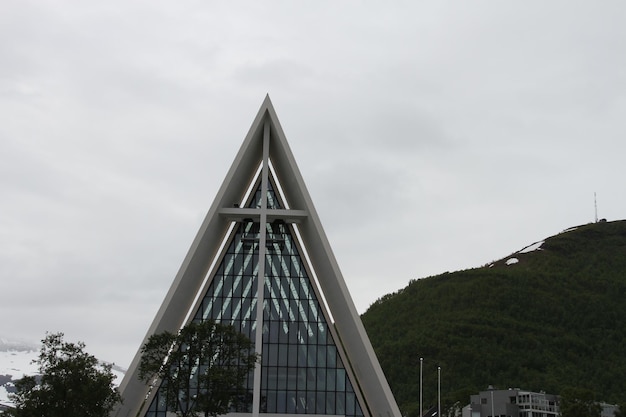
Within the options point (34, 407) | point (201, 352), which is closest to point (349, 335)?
point (201, 352)

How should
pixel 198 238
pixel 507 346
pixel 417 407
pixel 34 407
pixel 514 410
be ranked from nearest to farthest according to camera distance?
pixel 34 407 → pixel 198 238 → pixel 514 410 → pixel 417 407 → pixel 507 346

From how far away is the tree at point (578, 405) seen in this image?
199 ft

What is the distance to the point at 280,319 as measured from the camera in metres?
38.7

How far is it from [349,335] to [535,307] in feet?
284

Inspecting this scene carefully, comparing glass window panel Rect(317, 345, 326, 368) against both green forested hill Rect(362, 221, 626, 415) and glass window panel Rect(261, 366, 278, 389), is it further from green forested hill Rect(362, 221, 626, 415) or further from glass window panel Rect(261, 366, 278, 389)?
green forested hill Rect(362, 221, 626, 415)

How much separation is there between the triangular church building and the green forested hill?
177 ft

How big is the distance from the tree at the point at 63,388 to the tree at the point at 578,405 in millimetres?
44393

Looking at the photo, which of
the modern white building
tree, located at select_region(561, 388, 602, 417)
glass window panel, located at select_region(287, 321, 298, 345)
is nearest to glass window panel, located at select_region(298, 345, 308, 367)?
glass window panel, located at select_region(287, 321, 298, 345)

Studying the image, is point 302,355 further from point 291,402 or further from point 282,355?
point 291,402

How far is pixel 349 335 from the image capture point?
1474 inches

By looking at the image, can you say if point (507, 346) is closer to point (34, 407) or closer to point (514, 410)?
point (514, 410)

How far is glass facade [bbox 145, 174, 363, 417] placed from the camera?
1471 inches

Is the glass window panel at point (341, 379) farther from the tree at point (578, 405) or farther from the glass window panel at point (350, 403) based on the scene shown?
the tree at point (578, 405)

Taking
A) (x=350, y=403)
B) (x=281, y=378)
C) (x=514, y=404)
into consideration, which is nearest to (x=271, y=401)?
(x=281, y=378)
